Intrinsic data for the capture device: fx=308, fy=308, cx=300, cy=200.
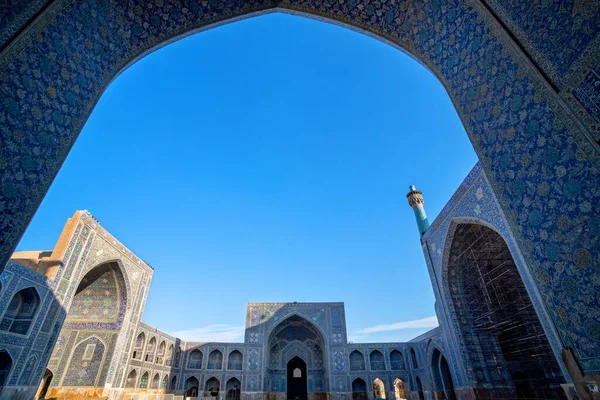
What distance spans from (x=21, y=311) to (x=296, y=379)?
17968mm

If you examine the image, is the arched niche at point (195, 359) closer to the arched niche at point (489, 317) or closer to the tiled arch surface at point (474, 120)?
the arched niche at point (489, 317)

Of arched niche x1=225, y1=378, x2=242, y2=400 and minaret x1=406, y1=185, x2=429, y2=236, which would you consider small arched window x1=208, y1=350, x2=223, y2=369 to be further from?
minaret x1=406, y1=185, x2=429, y2=236

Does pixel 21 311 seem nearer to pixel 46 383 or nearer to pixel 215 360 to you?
pixel 46 383

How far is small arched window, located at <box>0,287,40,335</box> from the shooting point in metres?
8.72

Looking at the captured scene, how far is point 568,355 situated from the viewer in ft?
Answer: 8.24

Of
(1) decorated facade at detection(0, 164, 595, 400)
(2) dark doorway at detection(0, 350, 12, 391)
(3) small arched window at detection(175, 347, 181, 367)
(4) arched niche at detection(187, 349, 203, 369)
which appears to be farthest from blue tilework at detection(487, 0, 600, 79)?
(4) arched niche at detection(187, 349, 203, 369)

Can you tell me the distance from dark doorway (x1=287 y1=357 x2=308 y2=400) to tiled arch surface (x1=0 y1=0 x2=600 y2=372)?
22.1m

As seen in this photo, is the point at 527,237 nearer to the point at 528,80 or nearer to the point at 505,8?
the point at 528,80

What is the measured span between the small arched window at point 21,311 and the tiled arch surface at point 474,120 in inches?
352

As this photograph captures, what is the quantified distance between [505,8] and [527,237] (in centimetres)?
217

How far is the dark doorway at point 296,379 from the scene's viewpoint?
21.5 m

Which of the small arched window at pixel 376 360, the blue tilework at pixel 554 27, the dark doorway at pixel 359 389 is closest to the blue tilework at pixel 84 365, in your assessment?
the dark doorway at pixel 359 389

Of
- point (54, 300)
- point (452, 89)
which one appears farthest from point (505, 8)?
point (54, 300)

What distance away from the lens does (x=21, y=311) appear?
9.18m
